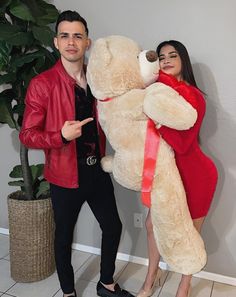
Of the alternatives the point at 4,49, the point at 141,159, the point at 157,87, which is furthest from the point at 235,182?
the point at 4,49

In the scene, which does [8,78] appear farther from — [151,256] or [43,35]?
[151,256]

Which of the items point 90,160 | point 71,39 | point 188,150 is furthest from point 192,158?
point 71,39

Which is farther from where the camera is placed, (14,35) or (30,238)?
(30,238)

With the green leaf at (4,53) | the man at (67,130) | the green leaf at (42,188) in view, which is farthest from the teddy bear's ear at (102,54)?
the green leaf at (42,188)

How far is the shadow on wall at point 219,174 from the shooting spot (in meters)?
1.64

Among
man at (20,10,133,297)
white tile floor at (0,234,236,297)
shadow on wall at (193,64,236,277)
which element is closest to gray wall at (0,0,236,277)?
shadow on wall at (193,64,236,277)

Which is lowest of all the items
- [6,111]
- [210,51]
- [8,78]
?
[6,111]

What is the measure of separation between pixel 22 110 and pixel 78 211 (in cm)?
66

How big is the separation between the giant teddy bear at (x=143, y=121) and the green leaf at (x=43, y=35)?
513 mm

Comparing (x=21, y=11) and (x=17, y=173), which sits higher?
(x=21, y=11)

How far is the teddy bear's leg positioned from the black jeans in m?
0.37

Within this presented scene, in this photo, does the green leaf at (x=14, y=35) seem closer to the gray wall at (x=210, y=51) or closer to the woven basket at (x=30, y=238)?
the gray wall at (x=210, y=51)

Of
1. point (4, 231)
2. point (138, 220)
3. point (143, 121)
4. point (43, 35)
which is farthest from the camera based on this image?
point (4, 231)

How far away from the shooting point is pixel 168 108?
1.05m
